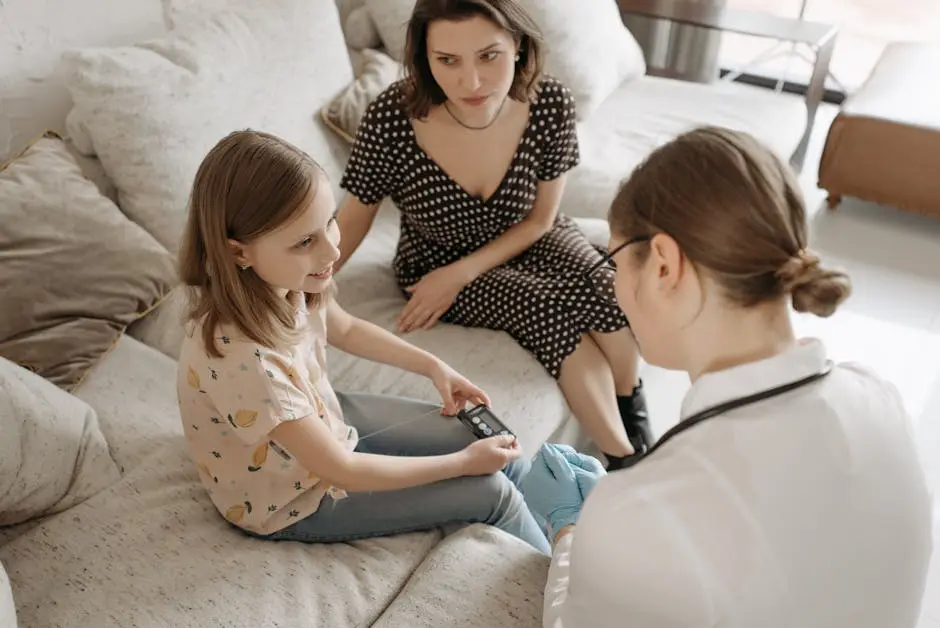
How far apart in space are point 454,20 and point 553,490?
0.89 metres

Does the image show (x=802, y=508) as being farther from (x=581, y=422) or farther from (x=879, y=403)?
(x=581, y=422)

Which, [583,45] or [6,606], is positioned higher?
[583,45]

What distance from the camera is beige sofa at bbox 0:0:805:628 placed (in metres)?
1.22

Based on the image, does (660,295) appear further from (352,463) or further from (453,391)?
(453,391)

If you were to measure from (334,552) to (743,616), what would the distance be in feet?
2.36

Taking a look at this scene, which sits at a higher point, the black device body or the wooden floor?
the wooden floor

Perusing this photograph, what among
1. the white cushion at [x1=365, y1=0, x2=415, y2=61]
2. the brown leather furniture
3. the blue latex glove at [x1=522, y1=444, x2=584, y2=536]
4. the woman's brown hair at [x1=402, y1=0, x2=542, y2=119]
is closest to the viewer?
the blue latex glove at [x1=522, y1=444, x2=584, y2=536]

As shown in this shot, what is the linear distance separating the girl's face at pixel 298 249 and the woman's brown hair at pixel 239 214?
14 mm

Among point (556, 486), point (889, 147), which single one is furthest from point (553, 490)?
point (889, 147)

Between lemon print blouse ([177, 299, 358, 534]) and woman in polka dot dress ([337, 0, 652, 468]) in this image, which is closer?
lemon print blouse ([177, 299, 358, 534])

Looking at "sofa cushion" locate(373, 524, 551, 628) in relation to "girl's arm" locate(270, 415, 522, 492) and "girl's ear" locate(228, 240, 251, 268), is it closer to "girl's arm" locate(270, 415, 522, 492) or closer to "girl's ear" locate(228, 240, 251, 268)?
"girl's arm" locate(270, 415, 522, 492)

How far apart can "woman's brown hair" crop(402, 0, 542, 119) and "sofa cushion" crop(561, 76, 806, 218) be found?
58 centimetres

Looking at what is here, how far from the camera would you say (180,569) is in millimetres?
1257

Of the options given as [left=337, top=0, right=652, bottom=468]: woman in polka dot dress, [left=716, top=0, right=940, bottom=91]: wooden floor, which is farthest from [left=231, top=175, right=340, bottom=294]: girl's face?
[left=716, top=0, right=940, bottom=91]: wooden floor
